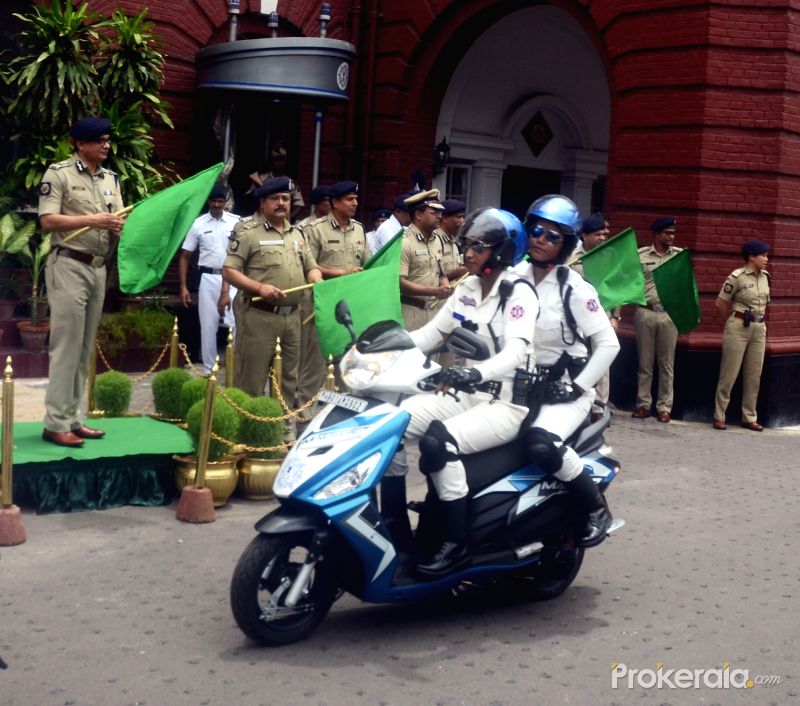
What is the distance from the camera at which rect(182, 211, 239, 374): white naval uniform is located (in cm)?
1182

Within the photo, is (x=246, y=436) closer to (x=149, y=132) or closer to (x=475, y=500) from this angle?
(x=475, y=500)

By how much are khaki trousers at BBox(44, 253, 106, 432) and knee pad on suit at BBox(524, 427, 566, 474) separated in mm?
3200

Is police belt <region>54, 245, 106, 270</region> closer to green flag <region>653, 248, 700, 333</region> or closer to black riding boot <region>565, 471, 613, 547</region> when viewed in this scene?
black riding boot <region>565, 471, 613, 547</region>

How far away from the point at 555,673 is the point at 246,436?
3.19 meters

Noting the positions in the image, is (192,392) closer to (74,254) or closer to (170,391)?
(170,391)

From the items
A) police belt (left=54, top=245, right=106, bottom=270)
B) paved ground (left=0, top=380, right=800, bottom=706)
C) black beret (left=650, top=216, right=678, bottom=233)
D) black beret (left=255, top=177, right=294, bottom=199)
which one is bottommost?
paved ground (left=0, top=380, right=800, bottom=706)

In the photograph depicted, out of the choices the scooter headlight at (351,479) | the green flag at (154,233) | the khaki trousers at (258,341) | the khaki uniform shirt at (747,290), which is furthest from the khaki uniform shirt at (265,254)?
the khaki uniform shirt at (747,290)

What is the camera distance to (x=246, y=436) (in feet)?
25.2

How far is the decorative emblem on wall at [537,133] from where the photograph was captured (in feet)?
57.7

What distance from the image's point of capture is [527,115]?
1736 cm

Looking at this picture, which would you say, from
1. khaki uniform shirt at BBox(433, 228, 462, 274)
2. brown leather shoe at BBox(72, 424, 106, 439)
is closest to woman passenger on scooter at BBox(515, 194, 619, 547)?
brown leather shoe at BBox(72, 424, 106, 439)

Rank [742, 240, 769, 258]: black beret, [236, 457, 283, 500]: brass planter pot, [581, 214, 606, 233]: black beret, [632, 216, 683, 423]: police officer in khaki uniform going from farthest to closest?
1. [632, 216, 683, 423]: police officer in khaki uniform
2. [742, 240, 769, 258]: black beret
3. [581, 214, 606, 233]: black beret
4. [236, 457, 283, 500]: brass planter pot

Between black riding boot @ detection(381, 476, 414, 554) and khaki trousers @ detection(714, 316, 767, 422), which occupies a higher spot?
khaki trousers @ detection(714, 316, 767, 422)

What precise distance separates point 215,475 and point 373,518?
2419 millimetres
